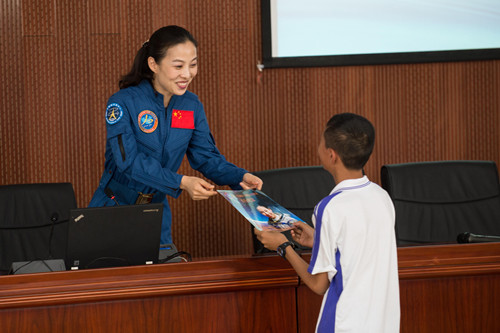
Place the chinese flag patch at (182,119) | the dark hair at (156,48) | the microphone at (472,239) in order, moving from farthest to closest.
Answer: the chinese flag patch at (182,119), the dark hair at (156,48), the microphone at (472,239)

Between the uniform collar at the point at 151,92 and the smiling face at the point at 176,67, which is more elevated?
the smiling face at the point at 176,67

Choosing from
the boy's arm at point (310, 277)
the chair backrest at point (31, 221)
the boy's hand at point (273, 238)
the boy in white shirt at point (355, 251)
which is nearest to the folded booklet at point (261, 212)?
the boy's hand at point (273, 238)

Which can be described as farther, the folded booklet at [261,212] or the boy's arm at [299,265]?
the folded booklet at [261,212]

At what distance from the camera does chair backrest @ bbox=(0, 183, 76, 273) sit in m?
2.44

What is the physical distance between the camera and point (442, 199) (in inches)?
105

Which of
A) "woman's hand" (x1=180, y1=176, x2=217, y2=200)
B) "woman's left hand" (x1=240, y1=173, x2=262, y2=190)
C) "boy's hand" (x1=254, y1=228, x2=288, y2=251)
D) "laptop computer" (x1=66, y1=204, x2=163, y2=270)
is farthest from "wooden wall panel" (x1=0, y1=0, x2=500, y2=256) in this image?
"boy's hand" (x1=254, y1=228, x2=288, y2=251)

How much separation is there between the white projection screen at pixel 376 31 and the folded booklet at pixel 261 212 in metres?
Result: 1.94

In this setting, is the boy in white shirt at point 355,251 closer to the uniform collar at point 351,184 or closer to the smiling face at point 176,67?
the uniform collar at point 351,184

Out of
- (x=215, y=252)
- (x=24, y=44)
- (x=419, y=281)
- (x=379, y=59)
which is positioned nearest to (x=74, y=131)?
(x=24, y=44)

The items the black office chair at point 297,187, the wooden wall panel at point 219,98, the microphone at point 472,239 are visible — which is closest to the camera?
the microphone at point 472,239

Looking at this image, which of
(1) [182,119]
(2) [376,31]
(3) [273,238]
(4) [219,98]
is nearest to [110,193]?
(1) [182,119]

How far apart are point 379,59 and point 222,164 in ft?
5.68

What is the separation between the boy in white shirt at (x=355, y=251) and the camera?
1324 millimetres

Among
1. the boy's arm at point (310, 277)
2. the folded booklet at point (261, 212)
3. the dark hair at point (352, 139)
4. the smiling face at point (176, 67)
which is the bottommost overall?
the boy's arm at point (310, 277)
